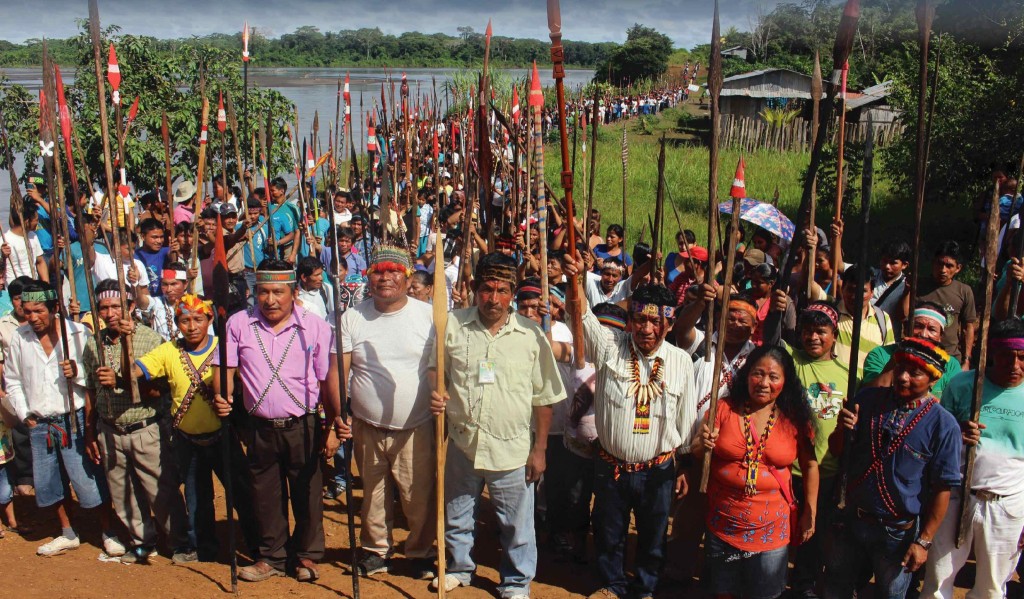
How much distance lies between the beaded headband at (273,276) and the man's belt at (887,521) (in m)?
2.86

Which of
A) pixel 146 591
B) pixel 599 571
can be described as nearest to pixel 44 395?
pixel 146 591

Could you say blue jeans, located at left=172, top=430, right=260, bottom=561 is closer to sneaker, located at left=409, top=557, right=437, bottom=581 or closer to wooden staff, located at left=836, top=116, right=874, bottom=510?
sneaker, located at left=409, top=557, right=437, bottom=581

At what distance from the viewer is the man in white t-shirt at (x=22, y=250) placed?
21.5 feet

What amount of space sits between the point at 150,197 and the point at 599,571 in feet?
19.1

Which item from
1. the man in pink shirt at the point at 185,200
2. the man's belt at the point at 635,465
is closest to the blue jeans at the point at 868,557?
the man's belt at the point at 635,465

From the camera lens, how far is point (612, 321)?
14.9ft

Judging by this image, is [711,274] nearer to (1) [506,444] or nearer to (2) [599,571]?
(1) [506,444]

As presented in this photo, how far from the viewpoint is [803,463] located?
12.3ft

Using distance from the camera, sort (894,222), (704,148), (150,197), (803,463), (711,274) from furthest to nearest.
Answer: (704,148) < (894,222) < (150,197) < (711,274) < (803,463)

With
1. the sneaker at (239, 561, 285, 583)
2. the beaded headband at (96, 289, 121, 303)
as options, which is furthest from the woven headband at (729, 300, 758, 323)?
the beaded headband at (96, 289, 121, 303)

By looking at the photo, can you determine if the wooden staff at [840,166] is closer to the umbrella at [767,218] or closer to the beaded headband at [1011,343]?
the beaded headband at [1011,343]

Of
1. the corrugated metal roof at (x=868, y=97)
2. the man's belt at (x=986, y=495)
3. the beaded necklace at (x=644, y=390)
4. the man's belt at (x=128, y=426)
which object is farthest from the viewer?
the corrugated metal roof at (x=868, y=97)

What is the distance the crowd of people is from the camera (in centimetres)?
367

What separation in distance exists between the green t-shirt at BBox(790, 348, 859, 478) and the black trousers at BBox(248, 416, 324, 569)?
241 cm
